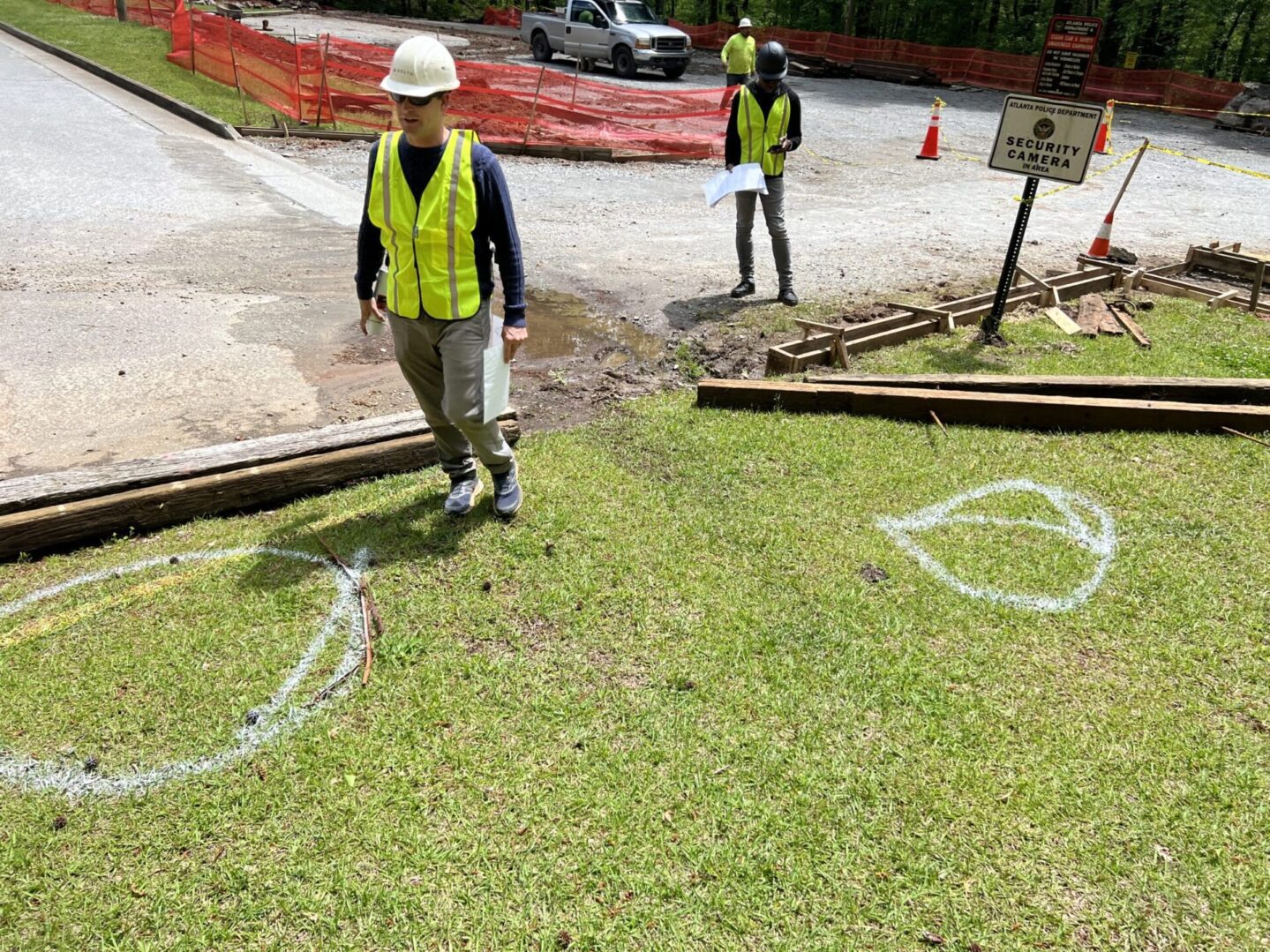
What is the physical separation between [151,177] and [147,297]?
5.42 m

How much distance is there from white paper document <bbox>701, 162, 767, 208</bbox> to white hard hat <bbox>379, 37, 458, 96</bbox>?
4715 millimetres

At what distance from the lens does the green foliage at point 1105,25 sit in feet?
94.0

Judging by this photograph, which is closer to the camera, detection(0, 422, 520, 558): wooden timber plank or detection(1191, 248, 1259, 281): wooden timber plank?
detection(0, 422, 520, 558): wooden timber plank

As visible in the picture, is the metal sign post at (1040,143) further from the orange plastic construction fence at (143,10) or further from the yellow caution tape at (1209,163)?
the orange plastic construction fence at (143,10)

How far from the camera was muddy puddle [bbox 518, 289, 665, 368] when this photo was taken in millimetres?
7145

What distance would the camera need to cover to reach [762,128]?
7906 mm

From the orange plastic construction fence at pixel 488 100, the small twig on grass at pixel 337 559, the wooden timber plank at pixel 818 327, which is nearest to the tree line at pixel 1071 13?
the orange plastic construction fence at pixel 488 100

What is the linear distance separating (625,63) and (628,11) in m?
1.97

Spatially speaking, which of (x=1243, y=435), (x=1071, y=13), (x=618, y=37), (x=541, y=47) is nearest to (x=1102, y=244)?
(x=1243, y=435)

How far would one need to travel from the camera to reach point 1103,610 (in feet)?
12.9

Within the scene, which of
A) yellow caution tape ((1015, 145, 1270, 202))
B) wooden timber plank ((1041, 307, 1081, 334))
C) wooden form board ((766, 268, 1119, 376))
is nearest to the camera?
wooden form board ((766, 268, 1119, 376))

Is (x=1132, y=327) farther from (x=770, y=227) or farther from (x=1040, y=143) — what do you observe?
(x=770, y=227)

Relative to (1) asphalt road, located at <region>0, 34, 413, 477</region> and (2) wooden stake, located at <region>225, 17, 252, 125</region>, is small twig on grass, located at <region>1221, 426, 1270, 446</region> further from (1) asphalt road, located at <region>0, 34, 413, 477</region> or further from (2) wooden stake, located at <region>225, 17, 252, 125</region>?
(2) wooden stake, located at <region>225, 17, 252, 125</region>

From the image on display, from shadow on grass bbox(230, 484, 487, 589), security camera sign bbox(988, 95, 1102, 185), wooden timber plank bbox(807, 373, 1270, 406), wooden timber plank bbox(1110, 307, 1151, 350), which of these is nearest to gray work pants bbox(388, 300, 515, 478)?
shadow on grass bbox(230, 484, 487, 589)
